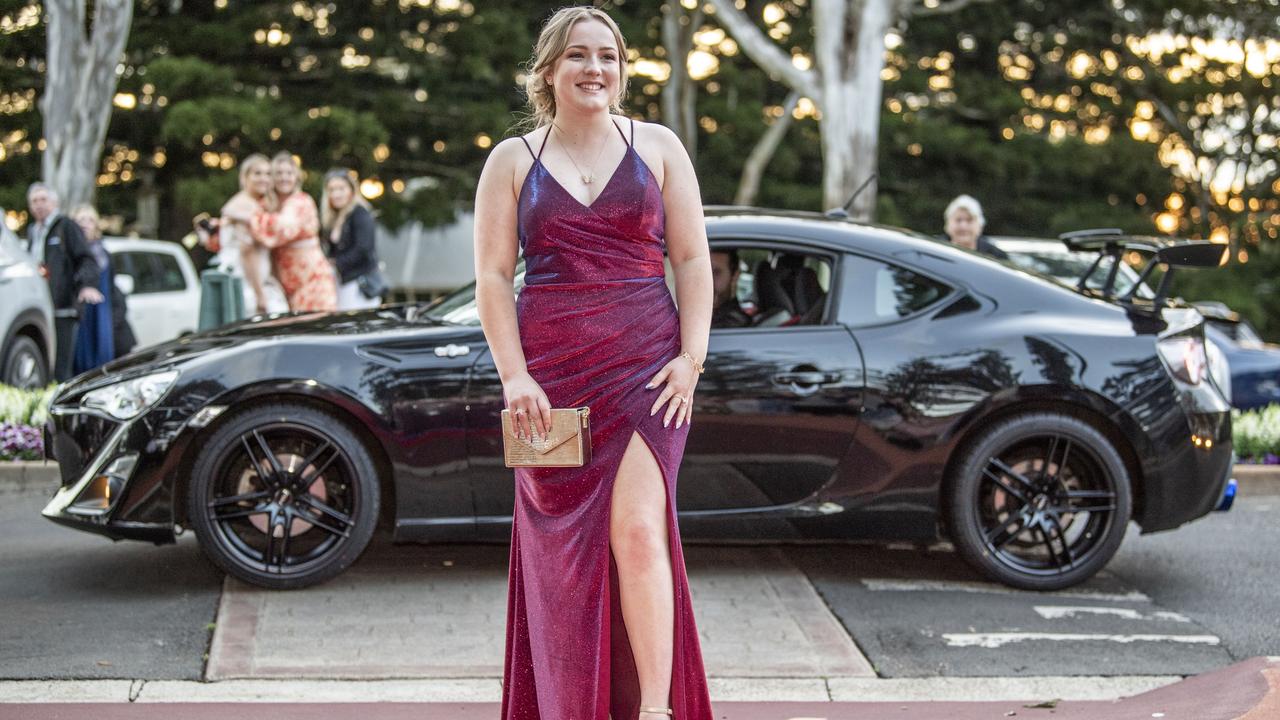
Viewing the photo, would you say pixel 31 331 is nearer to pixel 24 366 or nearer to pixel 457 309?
pixel 24 366

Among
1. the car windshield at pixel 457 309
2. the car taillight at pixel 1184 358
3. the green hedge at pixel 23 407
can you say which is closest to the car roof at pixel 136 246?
the green hedge at pixel 23 407

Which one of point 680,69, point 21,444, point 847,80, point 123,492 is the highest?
point 680,69

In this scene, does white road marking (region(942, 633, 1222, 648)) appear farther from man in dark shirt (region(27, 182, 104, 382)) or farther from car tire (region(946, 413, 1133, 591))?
man in dark shirt (region(27, 182, 104, 382))

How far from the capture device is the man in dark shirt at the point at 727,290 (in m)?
5.76

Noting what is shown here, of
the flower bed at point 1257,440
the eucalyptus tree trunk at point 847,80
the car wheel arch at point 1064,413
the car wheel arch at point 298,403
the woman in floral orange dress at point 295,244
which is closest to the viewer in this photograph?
the car wheel arch at point 298,403

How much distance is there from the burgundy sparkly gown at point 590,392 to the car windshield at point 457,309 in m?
2.23

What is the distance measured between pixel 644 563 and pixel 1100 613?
2729 mm

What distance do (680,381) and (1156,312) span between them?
3200 millimetres

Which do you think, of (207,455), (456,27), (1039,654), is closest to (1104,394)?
(1039,654)

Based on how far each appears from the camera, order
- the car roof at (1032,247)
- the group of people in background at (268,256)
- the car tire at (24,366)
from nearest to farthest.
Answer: the group of people in background at (268,256) < the car tire at (24,366) < the car roof at (1032,247)

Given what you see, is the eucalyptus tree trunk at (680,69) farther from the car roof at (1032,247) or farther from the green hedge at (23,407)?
the green hedge at (23,407)

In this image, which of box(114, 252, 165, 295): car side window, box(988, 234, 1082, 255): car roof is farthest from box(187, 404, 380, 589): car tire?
box(114, 252, 165, 295): car side window

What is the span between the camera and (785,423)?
5.53m

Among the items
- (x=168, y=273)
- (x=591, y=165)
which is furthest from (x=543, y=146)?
(x=168, y=273)
